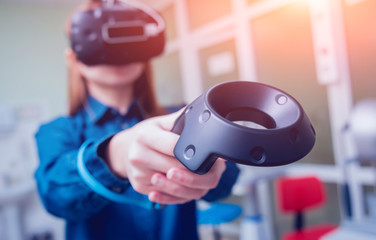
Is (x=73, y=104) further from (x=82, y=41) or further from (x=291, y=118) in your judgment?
(x=291, y=118)

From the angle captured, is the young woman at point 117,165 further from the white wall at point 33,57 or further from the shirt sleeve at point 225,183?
the white wall at point 33,57

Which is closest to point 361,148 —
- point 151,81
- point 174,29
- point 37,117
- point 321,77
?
point 321,77

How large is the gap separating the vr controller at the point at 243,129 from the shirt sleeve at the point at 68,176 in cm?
7

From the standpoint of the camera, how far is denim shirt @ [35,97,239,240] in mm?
187

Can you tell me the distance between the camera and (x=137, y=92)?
0.33 meters

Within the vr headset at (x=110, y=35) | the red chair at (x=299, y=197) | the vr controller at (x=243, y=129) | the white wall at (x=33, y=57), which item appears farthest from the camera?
the white wall at (x=33, y=57)

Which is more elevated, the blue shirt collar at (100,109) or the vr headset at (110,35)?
the vr headset at (110,35)

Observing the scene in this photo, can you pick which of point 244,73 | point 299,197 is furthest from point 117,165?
point 299,197

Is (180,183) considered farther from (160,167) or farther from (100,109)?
(100,109)

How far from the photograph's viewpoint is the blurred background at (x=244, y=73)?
0.27m

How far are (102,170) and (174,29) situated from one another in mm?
798

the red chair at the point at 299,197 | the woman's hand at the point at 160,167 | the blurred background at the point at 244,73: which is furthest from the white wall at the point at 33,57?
the woman's hand at the point at 160,167

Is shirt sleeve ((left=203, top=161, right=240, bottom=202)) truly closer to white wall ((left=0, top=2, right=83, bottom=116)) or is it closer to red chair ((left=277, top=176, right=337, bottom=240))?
red chair ((left=277, top=176, right=337, bottom=240))

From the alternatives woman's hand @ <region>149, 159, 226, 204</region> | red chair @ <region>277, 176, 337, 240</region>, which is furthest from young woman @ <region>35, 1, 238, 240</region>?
red chair @ <region>277, 176, 337, 240</region>
